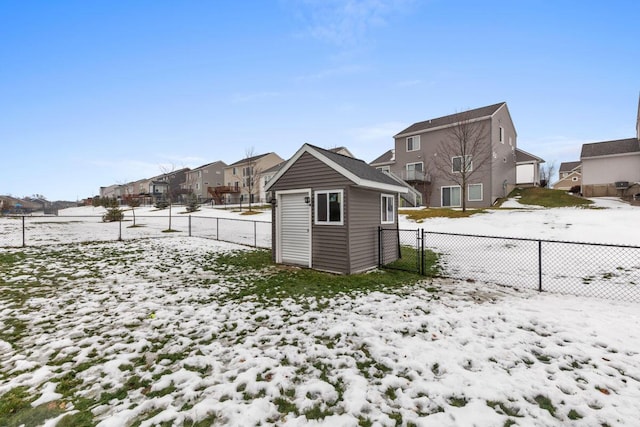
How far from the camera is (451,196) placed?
29.2m

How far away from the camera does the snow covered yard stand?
2.70 metres

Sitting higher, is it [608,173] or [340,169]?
[608,173]

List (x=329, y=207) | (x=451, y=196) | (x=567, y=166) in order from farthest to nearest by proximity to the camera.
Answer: (x=567, y=166) < (x=451, y=196) < (x=329, y=207)

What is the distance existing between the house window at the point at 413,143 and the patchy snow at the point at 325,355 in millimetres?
27389

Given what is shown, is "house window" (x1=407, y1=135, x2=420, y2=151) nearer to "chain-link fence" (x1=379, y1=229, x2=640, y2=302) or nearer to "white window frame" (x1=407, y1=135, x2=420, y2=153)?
"white window frame" (x1=407, y1=135, x2=420, y2=153)

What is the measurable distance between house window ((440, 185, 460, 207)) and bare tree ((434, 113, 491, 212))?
995 millimetres

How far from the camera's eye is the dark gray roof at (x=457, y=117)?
27500 millimetres

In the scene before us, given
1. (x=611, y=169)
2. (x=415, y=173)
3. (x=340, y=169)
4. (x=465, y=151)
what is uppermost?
Result: (x=465, y=151)

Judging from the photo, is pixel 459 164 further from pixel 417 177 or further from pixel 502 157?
pixel 502 157

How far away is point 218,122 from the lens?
99.9 ft

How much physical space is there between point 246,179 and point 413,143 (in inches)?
1145

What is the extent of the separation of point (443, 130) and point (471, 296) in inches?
1085

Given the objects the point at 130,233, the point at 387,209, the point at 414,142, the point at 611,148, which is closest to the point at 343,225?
the point at 387,209

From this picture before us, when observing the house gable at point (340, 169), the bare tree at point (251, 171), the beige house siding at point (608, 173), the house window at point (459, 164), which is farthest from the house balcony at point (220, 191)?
the beige house siding at point (608, 173)
